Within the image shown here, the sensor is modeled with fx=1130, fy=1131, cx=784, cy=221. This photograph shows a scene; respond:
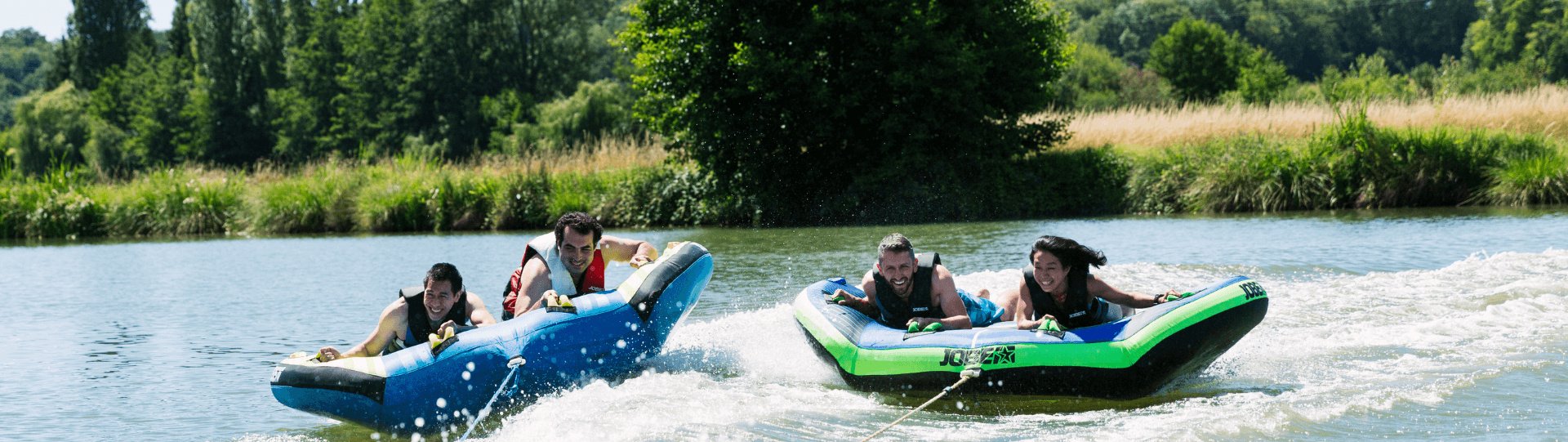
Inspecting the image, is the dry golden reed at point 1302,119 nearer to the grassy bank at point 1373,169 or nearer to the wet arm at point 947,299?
the grassy bank at point 1373,169

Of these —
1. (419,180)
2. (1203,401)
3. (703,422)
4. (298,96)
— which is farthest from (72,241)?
(298,96)

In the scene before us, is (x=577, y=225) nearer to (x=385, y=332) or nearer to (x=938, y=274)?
(x=385, y=332)

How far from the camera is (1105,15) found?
9112 centimetres

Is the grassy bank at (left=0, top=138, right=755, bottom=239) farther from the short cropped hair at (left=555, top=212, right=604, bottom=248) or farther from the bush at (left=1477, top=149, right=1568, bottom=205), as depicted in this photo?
the short cropped hair at (left=555, top=212, right=604, bottom=248)

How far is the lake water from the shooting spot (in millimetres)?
5055

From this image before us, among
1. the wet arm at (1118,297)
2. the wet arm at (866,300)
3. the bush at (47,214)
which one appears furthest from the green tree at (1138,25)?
the wet arm at (1118,297)

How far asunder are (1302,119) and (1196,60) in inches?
594

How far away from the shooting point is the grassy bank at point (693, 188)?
16078mm

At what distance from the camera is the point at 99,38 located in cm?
5453

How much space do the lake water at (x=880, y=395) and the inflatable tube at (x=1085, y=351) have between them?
11 centimetres

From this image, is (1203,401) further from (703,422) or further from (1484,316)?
(1484,316)

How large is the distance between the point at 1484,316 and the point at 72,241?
21339mm

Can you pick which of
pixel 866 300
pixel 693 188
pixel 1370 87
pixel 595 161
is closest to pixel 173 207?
pixel 595 161

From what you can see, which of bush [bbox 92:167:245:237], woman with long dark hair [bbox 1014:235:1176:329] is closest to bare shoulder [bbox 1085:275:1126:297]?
woman with long dark hair [bbox 1014:235:1176:329]
